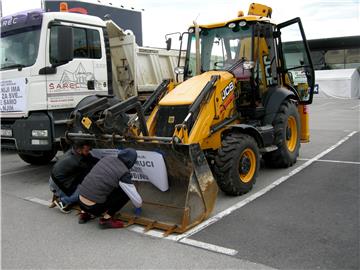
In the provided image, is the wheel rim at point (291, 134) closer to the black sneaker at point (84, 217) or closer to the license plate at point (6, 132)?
the black sneaker at point (84, 217)

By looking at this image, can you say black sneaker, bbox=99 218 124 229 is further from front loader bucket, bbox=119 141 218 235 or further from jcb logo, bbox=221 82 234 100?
jcb logo, bbox=221 82 234 100

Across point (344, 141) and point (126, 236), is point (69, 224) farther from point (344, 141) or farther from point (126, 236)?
point (344, 141)

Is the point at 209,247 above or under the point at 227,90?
under

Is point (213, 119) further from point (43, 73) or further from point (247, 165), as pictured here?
point (43, 73)

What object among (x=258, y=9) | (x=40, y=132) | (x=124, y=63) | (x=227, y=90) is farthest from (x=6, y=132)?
(x=258, y=9)

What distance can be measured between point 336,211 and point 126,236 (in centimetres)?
268

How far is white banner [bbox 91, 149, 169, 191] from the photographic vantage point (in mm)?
5242

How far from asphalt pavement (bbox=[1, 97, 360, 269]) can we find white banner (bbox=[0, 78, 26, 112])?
5.05ft

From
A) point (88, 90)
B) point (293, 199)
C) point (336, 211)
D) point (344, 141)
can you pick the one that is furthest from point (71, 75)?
point (344, 141)

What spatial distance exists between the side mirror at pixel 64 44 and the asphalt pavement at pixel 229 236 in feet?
7.60

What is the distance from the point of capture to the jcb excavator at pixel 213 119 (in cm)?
514

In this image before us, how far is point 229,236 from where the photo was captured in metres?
4.56

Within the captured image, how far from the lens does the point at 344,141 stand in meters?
11.1

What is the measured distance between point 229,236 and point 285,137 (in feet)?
10.8
